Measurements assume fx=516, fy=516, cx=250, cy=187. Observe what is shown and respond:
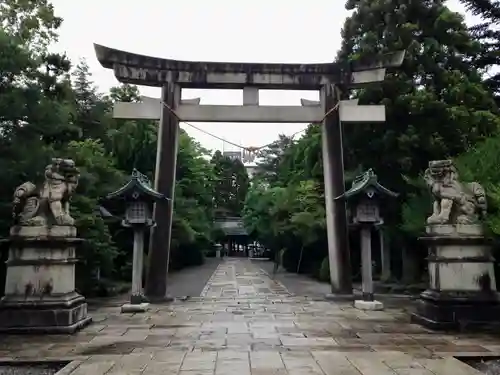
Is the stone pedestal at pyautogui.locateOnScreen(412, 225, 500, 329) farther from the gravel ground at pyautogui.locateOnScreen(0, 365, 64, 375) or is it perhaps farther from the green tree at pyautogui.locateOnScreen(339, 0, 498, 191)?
the gravel ground at pyautogui.locateOnScreen(0, 365, 64, 375)

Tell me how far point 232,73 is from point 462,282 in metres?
8.55

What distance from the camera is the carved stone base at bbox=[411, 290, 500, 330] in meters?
8.83

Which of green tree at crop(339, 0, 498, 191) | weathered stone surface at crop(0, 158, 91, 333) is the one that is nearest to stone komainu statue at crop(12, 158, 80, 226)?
weathered stone surface at crop(0, 158, 91, 333)

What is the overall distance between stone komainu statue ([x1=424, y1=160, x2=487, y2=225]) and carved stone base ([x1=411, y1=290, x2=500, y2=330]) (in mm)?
1332

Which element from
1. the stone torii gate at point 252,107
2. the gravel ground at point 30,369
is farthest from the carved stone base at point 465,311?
the gravel ground at point 30,369

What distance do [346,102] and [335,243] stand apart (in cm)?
400

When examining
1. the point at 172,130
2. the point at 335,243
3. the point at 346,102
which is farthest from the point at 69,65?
the point at 335,243

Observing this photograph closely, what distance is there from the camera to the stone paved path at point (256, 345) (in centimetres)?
630

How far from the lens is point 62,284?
9.19m

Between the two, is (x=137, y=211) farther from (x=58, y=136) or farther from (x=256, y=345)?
(x=256, y=345)

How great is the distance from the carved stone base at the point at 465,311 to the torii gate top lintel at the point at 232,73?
24.8 ft

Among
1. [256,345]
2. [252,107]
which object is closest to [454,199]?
[256,345]

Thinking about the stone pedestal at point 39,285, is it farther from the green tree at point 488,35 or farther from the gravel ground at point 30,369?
the green tree at point 488,35

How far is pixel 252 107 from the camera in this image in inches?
584
